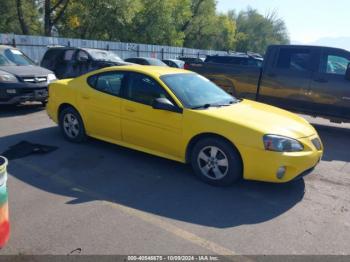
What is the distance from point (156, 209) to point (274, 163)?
1544mm

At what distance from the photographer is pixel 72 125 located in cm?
625

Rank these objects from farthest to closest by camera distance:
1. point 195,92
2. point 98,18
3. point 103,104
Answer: point 98,18
point 103,104
point 195,92

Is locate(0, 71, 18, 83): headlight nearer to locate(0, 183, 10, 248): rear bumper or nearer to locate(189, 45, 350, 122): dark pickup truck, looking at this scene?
locate(189, 45, 350, 122): dark pickup truck

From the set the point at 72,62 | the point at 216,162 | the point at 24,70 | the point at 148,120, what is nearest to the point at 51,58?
the point at 72,62

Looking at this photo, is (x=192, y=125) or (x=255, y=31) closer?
(x=192, y=125)

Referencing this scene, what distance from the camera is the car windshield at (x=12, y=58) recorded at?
9.34 metres

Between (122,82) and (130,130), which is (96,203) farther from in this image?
(122,82)

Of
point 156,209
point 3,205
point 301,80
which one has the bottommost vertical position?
point 156,209

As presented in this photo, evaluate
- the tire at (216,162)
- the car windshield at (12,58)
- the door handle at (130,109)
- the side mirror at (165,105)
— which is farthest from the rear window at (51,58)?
the tire at (216,162)

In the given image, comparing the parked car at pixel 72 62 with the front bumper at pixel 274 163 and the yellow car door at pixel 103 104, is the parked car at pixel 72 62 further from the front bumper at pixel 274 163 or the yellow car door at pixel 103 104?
the front bumper at pixel 274 163

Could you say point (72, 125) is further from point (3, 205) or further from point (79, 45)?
point (79, 45)

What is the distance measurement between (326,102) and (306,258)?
18.3ft

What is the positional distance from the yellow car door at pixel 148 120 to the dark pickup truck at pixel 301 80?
426 centimetres

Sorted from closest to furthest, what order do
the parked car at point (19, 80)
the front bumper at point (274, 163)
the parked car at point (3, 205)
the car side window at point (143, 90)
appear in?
the parked car at point (3, 205), the front bumper at point (274, 163), the car side window at point (143, 90), the parked car at point (19, 80)
